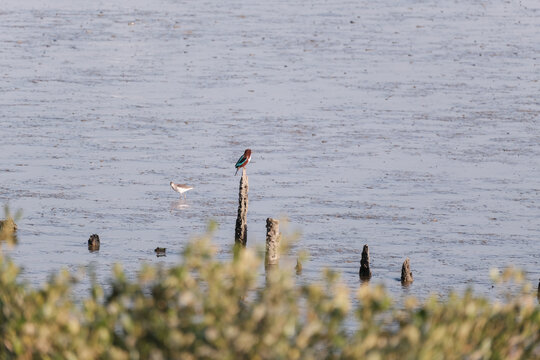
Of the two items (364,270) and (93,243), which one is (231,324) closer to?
(364,270)

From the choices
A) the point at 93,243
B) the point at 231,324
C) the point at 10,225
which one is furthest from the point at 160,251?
the point at 231,324

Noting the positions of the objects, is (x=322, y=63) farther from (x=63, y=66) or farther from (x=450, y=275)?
(x=450, y=275)

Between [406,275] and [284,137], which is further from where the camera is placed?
[284,137]

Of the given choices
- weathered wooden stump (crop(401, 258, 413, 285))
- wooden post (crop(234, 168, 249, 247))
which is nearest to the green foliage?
→ wooden post (crop(234, 168, 249, 247))

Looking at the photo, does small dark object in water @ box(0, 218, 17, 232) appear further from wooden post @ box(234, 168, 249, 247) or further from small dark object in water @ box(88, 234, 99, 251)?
wooden post @ box(234, 168, 249, 247)

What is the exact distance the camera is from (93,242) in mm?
43500

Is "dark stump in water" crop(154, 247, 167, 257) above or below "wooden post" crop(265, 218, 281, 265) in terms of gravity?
below

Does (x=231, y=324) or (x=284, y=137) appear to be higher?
(x=284, y=137)

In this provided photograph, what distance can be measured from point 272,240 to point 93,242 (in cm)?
859

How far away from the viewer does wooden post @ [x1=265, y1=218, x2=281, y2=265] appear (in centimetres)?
3669

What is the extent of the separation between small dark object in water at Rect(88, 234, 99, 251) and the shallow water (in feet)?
1.17

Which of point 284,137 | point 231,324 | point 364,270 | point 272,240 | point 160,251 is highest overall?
point 284,137

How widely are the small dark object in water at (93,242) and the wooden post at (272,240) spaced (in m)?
6.92

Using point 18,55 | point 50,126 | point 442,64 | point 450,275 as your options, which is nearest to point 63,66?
point 18,55
